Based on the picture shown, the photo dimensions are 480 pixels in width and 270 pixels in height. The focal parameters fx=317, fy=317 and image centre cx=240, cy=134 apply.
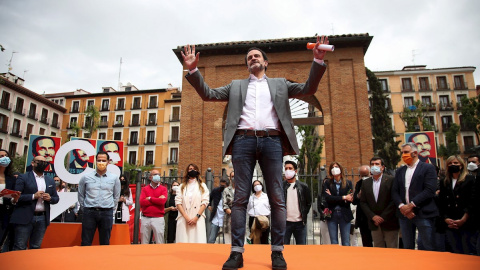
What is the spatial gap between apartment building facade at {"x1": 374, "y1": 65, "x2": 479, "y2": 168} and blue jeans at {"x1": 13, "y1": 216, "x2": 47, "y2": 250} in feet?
154

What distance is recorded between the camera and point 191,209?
623 cm

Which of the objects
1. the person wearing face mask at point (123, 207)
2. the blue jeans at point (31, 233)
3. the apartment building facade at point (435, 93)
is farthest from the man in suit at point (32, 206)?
the apartment building facade at point (435, 93)

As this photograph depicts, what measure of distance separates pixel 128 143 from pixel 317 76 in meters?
51.0

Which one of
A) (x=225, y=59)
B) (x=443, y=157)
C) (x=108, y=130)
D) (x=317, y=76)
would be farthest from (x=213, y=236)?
(x=108, y=130)

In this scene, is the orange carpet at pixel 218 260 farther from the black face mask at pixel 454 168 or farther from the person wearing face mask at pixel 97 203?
the black face mask at pixel 454 168

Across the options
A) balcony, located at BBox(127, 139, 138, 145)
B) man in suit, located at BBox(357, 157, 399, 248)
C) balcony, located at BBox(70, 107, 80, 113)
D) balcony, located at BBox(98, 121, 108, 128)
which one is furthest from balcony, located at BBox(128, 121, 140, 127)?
man in suit, located at BBox(357, 157, 399, 248)

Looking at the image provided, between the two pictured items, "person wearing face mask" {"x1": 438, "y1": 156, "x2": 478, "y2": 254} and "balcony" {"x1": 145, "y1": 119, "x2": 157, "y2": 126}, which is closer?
"person wearing face mask" {"x1": 438, "y1": 156, "x2": 478, "y2": 254}

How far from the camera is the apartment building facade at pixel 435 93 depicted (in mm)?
44219

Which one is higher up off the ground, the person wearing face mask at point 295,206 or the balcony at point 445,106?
the balcony at point 445,106

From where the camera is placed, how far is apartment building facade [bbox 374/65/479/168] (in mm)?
44219

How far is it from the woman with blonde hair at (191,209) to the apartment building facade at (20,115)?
134ft

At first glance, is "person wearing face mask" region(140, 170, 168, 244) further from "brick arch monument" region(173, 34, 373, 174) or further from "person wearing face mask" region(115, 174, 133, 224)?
"brick arch monument" region(173, 34, 373, 174)

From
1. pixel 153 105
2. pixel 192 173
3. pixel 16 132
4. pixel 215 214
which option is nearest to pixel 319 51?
pixel 192 173

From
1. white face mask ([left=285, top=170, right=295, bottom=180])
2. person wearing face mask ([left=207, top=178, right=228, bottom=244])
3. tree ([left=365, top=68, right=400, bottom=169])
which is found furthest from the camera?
tree ([left=365, top=68, right=400, bottom=169])
